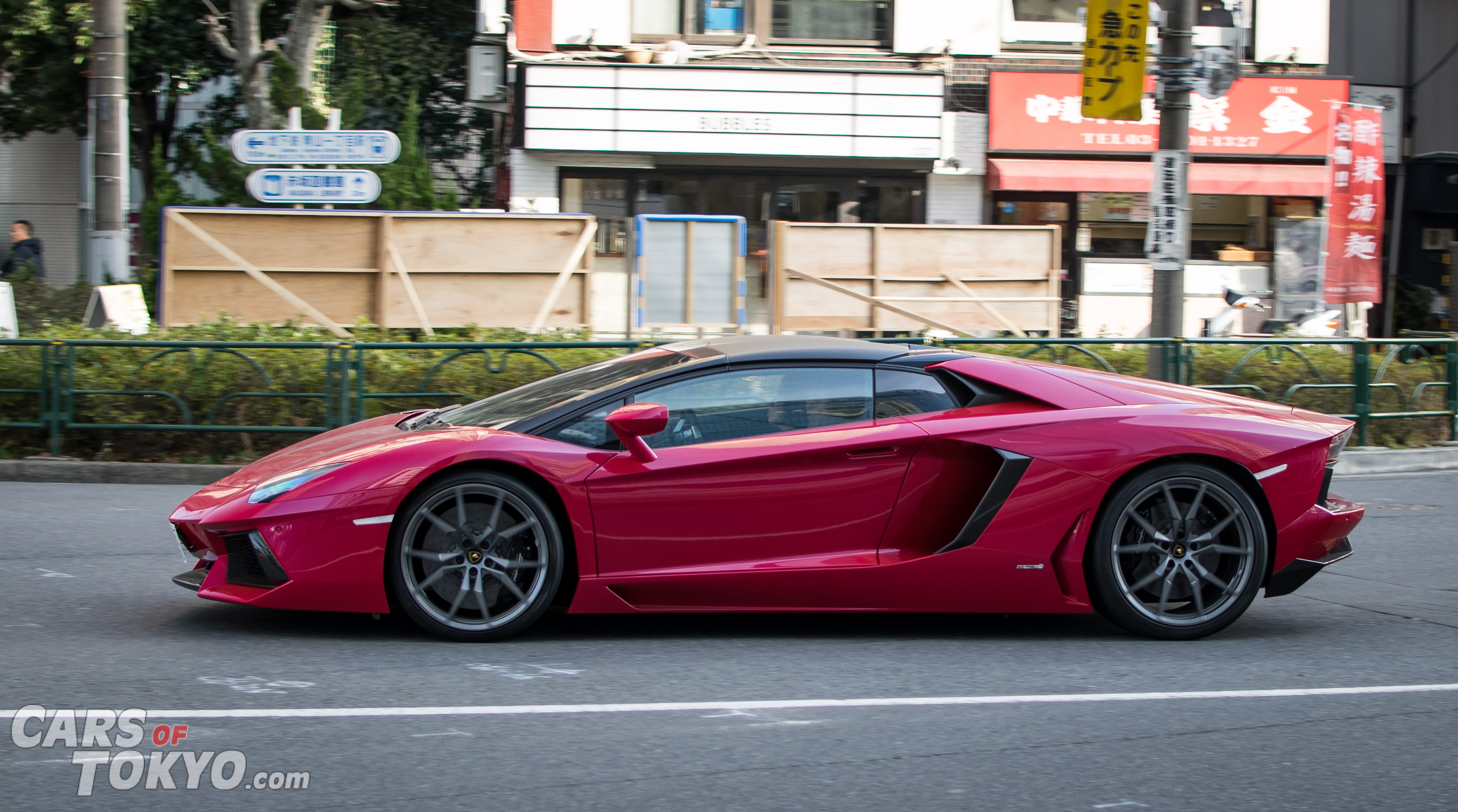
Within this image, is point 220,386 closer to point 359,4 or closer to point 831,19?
point 831,19

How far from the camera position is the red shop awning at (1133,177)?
62.1 ft

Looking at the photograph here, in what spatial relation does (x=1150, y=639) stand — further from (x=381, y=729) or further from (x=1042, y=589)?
(x=381, y=729)

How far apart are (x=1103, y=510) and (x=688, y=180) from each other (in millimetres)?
14452

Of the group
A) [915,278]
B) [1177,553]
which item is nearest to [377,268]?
[915,278]

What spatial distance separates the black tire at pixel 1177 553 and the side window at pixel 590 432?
193 cm

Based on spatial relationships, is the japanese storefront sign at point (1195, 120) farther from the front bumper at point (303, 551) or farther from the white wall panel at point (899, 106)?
the front bumper at point (303, 551)

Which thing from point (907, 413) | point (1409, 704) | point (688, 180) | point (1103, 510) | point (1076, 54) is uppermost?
point (1076, 54)

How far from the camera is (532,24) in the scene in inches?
726

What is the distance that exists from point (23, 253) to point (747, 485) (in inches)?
618

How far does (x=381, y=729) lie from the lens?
402 cm

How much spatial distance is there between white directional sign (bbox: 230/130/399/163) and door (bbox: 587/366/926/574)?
885 cm

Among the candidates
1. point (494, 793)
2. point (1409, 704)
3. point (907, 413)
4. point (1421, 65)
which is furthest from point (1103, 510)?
point (1421, 65)

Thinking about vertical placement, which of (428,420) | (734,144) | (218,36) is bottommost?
(428,420)

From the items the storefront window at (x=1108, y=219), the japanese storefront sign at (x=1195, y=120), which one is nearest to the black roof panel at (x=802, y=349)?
the japanese storefront sign at (x=1195, y=120)
